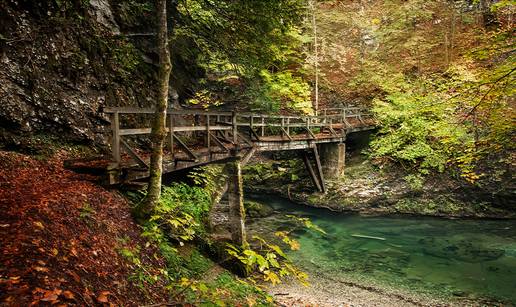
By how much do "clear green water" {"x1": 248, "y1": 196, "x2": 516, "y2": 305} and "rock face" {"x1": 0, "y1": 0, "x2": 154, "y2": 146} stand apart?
28.7 feet

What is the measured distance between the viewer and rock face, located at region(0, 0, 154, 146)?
7363 mm

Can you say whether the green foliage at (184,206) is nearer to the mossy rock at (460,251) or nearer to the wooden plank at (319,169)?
the mossy rock at (460,251)

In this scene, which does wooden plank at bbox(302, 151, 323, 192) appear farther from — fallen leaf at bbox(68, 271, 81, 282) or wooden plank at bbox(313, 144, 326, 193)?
fallen leaf at bbox(68, 271, 81, 282)

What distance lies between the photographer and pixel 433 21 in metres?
25.9

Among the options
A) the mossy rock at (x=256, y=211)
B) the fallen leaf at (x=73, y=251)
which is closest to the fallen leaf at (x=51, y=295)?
the fallen leaf at (x=73, y=251)

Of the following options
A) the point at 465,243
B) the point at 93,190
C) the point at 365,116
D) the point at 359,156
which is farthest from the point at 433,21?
the point at 93,190

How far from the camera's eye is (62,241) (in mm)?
4184

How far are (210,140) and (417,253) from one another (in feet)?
32.1

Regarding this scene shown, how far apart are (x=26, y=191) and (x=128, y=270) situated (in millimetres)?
2520

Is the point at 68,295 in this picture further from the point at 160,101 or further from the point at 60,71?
the point at 60,71

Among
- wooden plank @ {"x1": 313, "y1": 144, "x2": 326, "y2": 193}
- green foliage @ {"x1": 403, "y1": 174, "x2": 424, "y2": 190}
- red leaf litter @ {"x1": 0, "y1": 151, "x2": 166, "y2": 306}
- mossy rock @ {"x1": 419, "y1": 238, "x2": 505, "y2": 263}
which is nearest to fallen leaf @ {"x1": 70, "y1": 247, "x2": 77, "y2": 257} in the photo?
red leaf litter @ {"x1": 0, "y1": 151, "x2": 166, "y2": 306}

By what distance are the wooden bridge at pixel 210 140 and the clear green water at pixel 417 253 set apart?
14.5 feet

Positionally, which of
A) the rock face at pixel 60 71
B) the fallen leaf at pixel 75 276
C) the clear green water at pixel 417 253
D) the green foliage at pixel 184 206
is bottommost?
the clear green water at pixel 417 253

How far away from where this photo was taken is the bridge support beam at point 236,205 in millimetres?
9375
